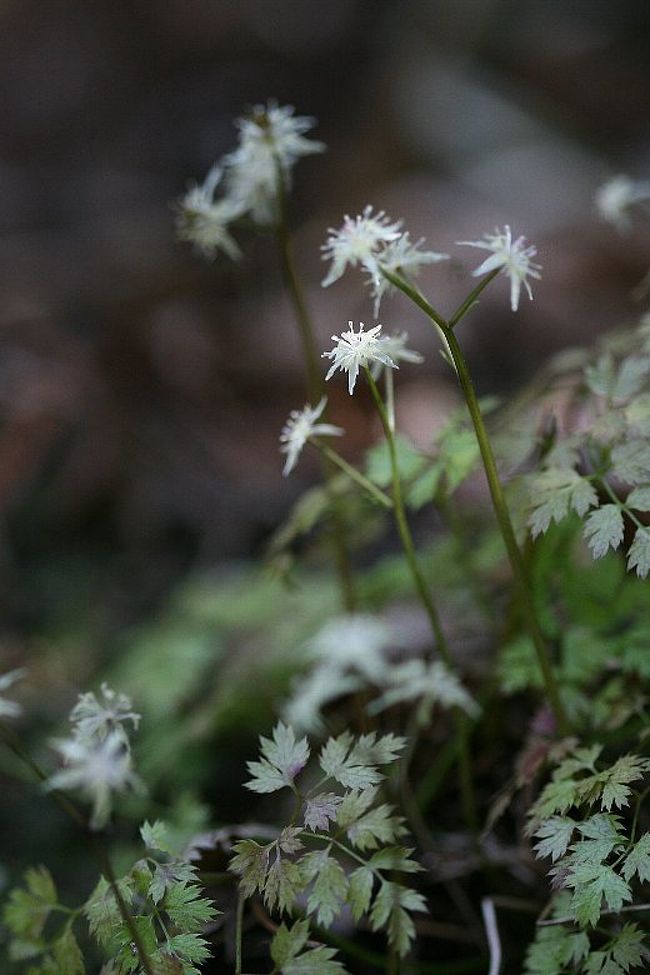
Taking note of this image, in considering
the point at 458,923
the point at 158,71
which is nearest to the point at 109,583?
the point at 458,923

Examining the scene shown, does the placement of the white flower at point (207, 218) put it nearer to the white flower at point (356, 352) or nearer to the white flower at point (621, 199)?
the white flower at point (356, 352)

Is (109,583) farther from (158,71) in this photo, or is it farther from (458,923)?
(158,71)

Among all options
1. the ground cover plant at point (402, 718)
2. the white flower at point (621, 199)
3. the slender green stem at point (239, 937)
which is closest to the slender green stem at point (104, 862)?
the ground cover plant at point (402, 718)

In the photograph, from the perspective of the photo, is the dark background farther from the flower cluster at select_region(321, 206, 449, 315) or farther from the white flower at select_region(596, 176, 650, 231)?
the white flower at select_region(596, 176, 650, 231)

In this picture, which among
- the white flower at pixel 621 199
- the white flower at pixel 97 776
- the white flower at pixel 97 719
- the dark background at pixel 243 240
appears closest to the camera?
the white flower at pixel 97 776

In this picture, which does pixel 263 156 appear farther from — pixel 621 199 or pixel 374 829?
pixel 374 829

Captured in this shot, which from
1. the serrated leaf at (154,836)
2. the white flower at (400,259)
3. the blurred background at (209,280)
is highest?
the blurred background at (209,280)
